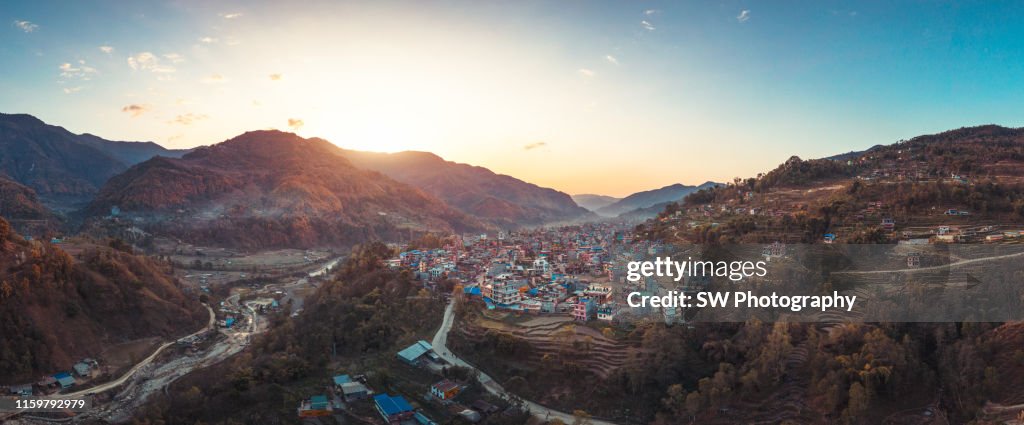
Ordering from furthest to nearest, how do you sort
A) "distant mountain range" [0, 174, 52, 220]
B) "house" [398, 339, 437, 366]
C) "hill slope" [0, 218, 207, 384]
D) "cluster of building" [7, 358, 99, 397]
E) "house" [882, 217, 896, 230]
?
"distant mountain range" [0, 174, 52, 220], "house" [882, 217, 896, 230], "hill slope" [0, 218, 207, 384], "cluster of building" [7, 358, 99, 397], "house" [398, 339, 437, 366]

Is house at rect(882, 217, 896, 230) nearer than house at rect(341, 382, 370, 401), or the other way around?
house at rect(341, 382, 370, 401)

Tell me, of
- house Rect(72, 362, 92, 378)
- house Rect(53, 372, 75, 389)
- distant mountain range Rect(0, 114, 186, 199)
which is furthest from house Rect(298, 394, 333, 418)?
distant mountain range Rect(0, 114, 186, 199)

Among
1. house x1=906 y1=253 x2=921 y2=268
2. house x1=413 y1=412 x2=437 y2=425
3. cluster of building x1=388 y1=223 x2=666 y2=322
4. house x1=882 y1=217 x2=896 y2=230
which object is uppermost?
house x1=882 y1=217 x2=896 y2=230

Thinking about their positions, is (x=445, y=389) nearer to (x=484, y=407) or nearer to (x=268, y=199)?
(x=484, y=407)

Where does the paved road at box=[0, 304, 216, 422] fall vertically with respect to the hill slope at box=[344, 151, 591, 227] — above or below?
below

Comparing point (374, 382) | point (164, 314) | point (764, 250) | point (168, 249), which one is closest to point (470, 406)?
point (374, 382)

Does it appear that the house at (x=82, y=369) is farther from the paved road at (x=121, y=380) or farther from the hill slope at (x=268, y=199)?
the hill slope at (x=268, y=199)

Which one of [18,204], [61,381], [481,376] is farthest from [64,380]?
[18,204]

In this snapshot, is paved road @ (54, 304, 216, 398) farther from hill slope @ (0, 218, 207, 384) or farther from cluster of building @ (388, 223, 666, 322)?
cluster of building @ (388, 223, 666, 322)

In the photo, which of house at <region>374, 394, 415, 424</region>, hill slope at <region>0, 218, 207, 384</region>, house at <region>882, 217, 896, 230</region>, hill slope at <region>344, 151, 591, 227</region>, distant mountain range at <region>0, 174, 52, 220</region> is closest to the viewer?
house at <region>374, 394, 415, 424</region>
